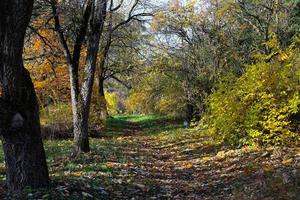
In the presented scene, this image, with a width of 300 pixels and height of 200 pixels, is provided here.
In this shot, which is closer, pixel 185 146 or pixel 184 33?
pixel 185 146

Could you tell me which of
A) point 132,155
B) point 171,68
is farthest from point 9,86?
point 171,68

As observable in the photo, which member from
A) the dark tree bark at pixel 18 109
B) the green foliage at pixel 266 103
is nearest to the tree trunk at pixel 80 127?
the green foliage at pixel 266 103

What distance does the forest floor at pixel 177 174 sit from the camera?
26.1 feet

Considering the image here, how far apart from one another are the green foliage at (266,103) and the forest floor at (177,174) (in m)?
0.60

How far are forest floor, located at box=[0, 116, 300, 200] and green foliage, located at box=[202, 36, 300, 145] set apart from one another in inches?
23.6

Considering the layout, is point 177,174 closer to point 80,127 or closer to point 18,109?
point 80,127

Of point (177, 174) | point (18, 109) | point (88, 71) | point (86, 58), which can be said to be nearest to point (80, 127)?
point (88, 71)

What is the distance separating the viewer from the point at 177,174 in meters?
11.7

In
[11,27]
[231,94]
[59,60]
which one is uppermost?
[59,60]

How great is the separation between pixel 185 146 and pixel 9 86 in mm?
11390

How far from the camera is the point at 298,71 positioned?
13.1 m

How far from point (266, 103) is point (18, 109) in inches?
313

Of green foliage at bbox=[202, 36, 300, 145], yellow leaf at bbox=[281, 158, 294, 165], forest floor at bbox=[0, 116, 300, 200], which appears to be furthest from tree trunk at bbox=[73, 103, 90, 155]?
yellow leaf at bbox=[281, 158, 294, 165]

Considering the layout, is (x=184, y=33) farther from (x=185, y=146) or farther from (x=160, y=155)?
(x=160, y=155)
